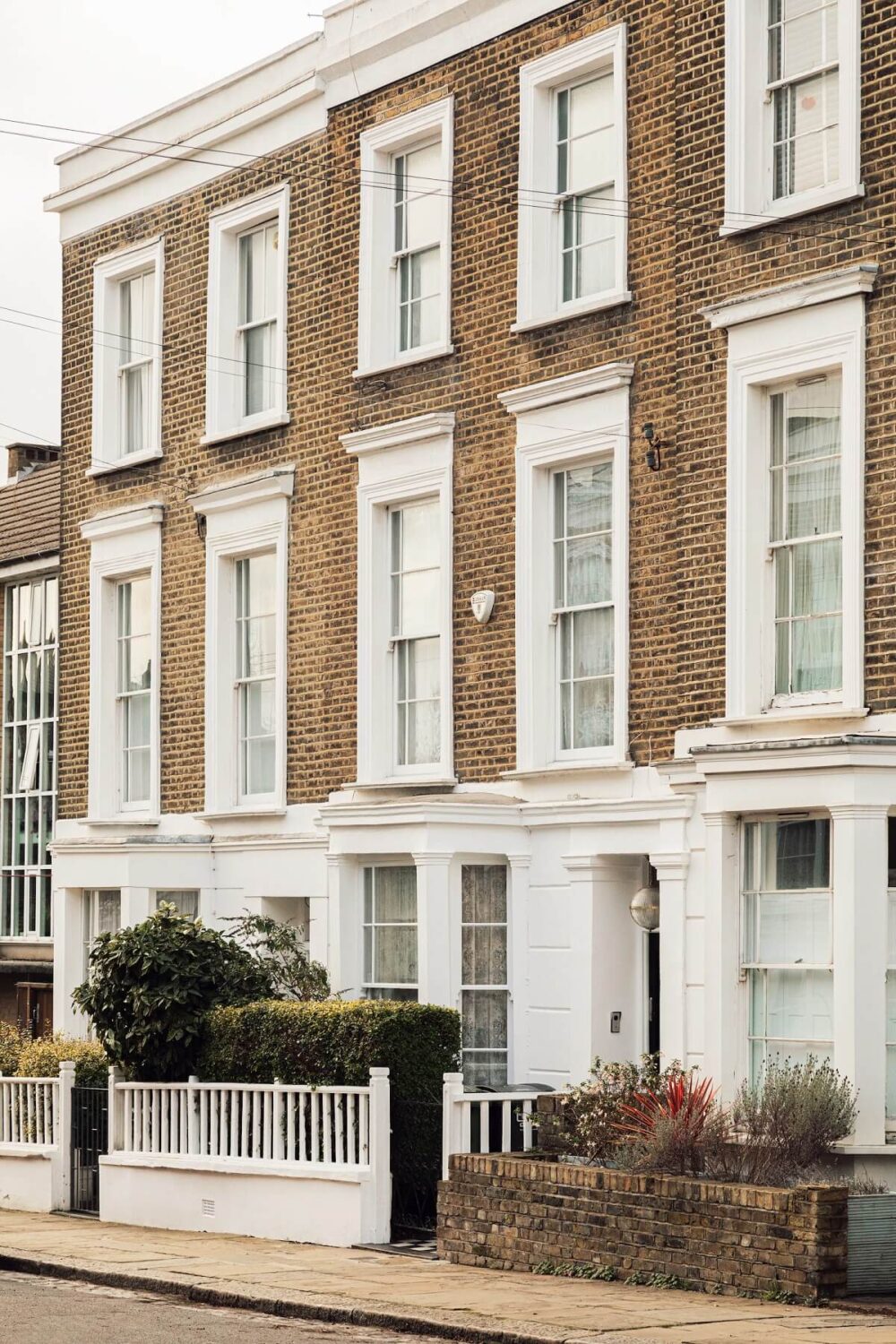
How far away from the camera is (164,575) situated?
23484 millimetres

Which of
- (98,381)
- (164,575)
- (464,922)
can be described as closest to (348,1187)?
(464,922)

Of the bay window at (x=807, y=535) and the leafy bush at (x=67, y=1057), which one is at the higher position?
the bay window at (x=807, y=535)

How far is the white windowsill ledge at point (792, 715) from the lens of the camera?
50.1 feet

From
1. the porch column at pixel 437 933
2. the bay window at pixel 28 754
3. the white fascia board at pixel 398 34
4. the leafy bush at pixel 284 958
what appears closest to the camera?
the porch column at pixel 437 933

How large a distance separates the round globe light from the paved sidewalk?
3259mm

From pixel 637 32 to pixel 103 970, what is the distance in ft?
29.8

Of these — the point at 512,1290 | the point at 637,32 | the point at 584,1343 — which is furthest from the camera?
the point at 637,32

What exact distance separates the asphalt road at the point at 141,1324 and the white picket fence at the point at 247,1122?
2.44 m

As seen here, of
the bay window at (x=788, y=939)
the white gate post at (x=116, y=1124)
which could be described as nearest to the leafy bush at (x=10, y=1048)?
the white gate post at (x=116, y=1124)

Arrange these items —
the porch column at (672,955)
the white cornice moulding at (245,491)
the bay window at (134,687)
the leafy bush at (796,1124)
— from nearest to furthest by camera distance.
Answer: the leafy bush at (796,1124) < the porch column at (672,955) < the white cornice moulding at (245,491) < the bay window at (134,687)

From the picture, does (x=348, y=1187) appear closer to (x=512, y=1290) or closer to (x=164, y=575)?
(x=512, y=1290)

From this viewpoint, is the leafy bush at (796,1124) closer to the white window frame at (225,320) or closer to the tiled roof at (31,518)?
the white window frame at (225,320)

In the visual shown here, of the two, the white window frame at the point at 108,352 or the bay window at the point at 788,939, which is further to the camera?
the white window frame at the point at 108,352

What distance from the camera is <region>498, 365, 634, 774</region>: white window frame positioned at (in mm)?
17859
